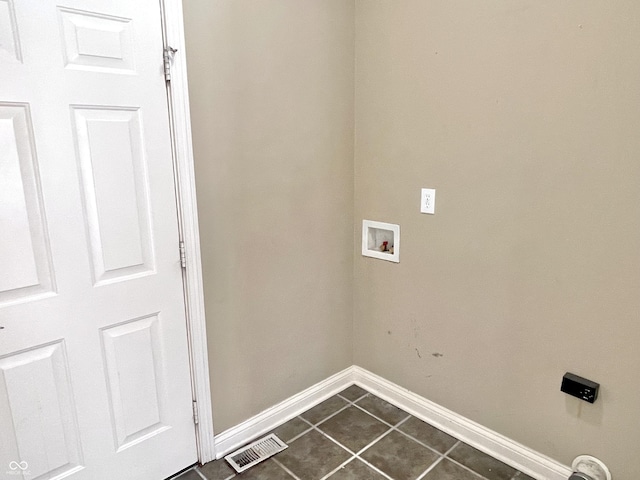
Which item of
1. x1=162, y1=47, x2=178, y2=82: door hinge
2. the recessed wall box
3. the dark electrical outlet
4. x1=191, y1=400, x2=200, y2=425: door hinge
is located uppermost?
x1=162, y1=47, x2=178, y2=82: door hinge

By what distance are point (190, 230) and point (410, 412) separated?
1525 mm

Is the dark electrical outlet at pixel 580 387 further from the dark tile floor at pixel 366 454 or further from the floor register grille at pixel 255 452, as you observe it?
the floor register grille at pixel 255 452

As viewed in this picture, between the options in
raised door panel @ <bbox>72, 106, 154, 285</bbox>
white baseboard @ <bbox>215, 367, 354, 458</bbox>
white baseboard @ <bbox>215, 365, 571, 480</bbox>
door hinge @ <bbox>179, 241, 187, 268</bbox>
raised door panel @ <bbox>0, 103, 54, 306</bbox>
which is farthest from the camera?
white baseboard @ <bbox>215, 367, 354, 458</bbox>

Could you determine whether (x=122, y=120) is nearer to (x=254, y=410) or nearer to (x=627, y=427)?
(x=254, y=410)

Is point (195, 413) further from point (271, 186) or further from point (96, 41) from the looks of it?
point (96, 41)

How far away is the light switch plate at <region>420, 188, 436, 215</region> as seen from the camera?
1986 mm

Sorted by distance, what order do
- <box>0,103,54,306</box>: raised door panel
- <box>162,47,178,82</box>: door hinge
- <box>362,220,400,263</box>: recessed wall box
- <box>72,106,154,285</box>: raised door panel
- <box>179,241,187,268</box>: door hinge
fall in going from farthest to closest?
<box>362,220,400,263</box>: recessed wall box
<box>179,241,187,268</box>: door hinge
<box>162,47,178,82</box>: door hinge
<box>72,106,154,285</box>: raised door panel
<box>0,103,54,306</box>: raised door panel

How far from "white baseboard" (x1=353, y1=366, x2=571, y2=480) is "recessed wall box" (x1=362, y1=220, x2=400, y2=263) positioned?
0.74 meters

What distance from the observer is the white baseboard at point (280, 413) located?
77.5 inches

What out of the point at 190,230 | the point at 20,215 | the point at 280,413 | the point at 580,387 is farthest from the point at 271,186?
the point at 580,387

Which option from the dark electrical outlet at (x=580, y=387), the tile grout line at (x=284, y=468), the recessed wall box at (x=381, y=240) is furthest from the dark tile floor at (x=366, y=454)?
the recessed wall box at (x=381, y=240)

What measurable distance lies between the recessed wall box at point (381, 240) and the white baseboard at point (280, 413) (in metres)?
0.78

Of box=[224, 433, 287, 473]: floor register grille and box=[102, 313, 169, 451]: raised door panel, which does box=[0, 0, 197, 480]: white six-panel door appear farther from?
box=[224, 433, 287, 473]: floor register grille

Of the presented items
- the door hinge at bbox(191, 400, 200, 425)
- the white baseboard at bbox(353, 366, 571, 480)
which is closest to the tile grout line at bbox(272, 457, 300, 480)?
the door hinge at bbox(191, 400, 200, 425)
